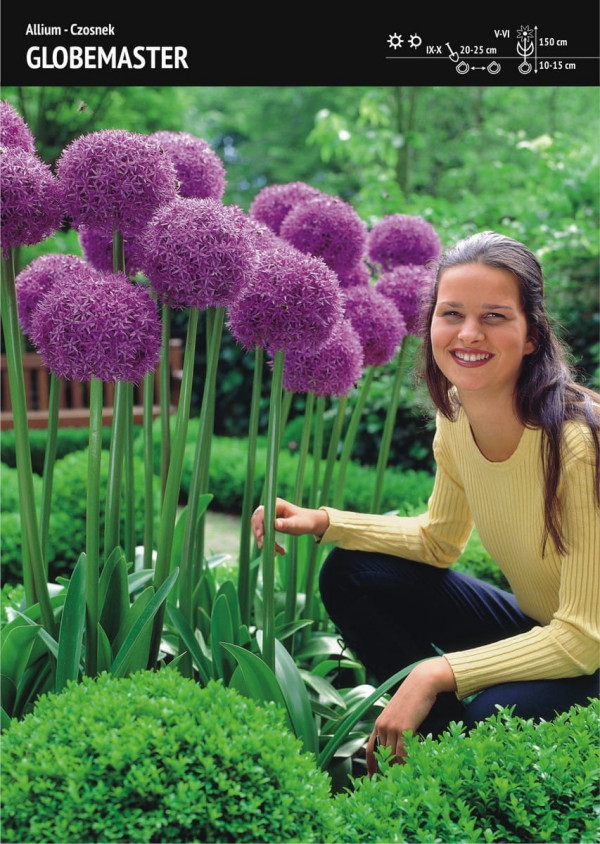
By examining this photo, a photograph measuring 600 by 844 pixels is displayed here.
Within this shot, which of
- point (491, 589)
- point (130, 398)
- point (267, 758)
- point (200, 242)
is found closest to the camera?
point (267, 758)

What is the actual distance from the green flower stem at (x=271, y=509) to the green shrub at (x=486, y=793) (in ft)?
1.75

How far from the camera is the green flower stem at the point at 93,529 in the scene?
2189mm

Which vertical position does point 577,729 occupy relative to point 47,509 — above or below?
below

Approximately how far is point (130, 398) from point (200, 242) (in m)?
0.52

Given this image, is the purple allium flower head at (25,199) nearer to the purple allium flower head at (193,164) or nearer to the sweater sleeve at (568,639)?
the purple allium flower head at (193,164)

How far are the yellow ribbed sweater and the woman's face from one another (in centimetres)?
22

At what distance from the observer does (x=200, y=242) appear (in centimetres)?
209

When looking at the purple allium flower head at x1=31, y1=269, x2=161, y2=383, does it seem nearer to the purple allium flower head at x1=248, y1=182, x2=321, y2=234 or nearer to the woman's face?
the woman's face

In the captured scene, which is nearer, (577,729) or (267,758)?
(267,758)

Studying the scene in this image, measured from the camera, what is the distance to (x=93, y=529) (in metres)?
2.22

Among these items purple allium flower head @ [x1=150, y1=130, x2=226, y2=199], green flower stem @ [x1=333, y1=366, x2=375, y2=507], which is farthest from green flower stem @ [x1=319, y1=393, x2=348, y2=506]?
purple allium flower head @ [x1=150, y1=130, x2=226, y2=199]
